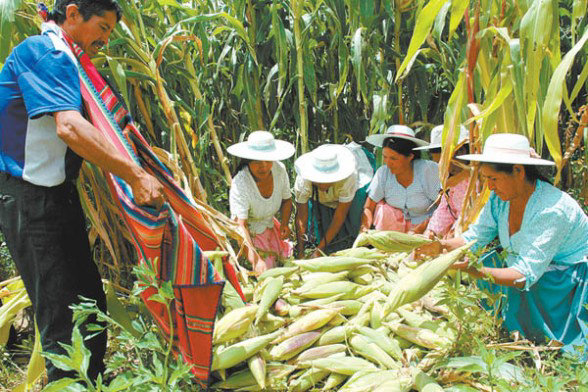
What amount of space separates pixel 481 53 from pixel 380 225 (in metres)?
1.47

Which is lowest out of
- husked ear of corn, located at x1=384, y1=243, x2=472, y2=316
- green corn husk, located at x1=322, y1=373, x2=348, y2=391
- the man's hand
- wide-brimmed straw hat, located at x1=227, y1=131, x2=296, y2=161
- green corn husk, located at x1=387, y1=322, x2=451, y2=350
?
green corn husk, located at x1=322, y1=373, x2=348, y2=391

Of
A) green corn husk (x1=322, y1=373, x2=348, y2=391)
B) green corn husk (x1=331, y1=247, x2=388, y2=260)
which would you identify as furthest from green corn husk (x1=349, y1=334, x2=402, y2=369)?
green corn husk (x1=331, y1=247, x2=388, y2=260)

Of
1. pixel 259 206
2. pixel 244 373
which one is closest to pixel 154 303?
pixel 244 373

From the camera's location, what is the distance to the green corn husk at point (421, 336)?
211 centimetres

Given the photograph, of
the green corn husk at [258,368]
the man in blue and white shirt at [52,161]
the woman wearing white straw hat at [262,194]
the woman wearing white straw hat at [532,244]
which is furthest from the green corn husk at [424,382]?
the woman wearing white straw hat at [262,194]

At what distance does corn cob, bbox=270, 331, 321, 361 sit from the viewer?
7.09 feet

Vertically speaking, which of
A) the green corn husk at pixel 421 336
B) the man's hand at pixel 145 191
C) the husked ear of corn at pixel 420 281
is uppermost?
the man's hand at pixel 145 191

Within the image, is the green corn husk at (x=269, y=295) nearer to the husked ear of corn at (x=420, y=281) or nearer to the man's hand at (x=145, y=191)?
the husked ear of corn at (x=420, y=281)

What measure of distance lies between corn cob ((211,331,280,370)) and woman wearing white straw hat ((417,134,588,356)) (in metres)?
0.81

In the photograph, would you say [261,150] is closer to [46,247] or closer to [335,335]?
[335,335]

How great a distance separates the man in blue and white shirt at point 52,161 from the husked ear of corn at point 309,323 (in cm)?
85

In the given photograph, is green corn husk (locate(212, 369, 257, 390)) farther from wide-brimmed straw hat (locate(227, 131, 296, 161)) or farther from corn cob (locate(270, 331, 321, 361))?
wide-brimmed straw hat (locate(227, 131, 296, 161))

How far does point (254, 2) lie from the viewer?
3654mm

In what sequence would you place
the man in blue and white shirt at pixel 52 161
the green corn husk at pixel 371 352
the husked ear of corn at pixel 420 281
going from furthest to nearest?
the green corn husk at pixel 371 352 → the husked ear of corn at pixel 420 281 → the man in blue and white shirt at pixel 52 161
